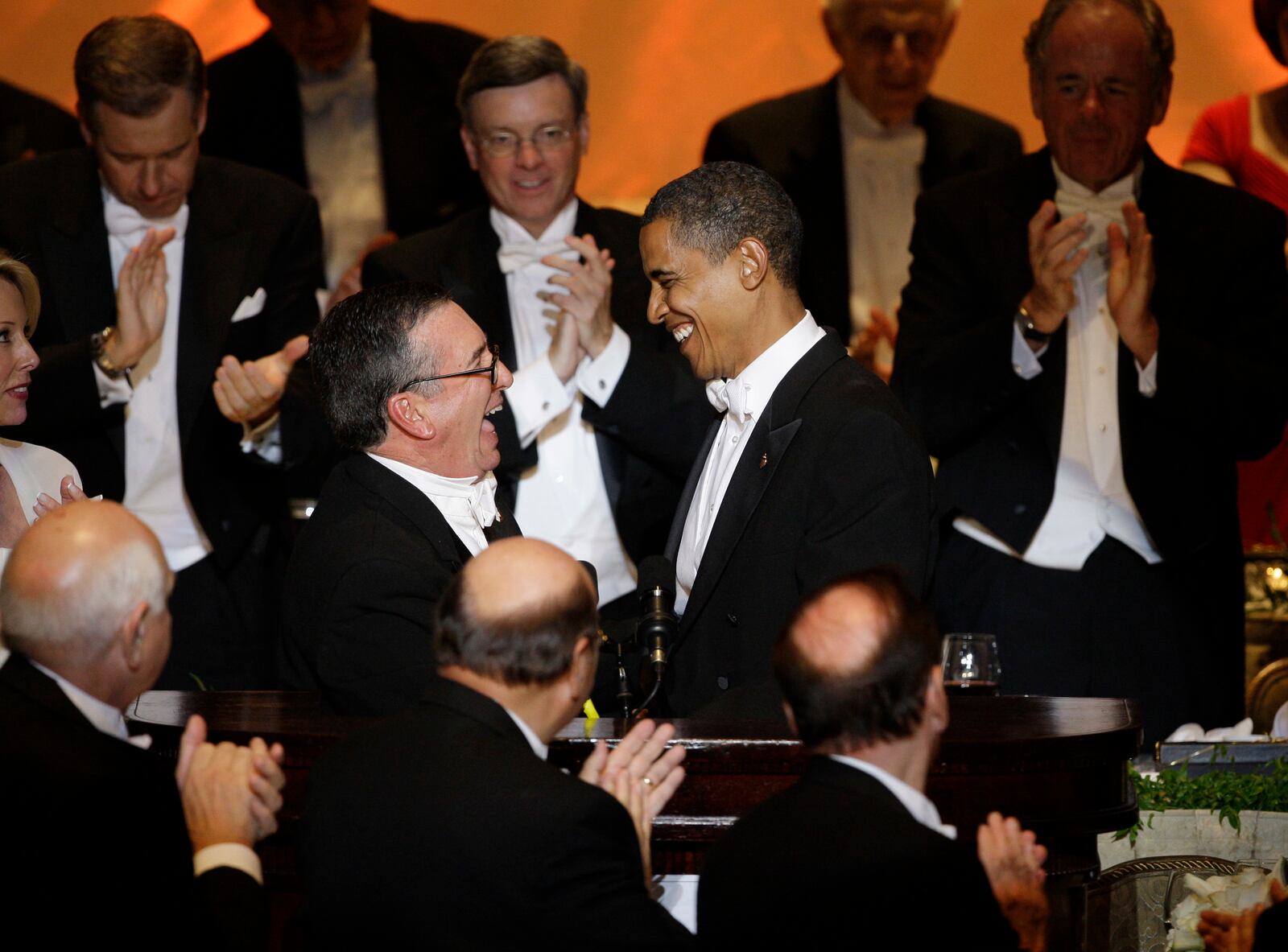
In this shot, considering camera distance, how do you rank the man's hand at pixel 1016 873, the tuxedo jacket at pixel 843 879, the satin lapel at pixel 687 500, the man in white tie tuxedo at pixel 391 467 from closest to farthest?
the tuxedo jacket at pixel 843 879, the man's hand at pixel 1016 873, the man in white tie tuxedo at pixel 391 467, the satin lapel at pixel 687 500

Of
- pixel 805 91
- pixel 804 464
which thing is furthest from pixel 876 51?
pixel 804 464

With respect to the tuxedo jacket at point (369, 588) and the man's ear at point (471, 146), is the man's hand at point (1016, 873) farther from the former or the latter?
the man's ear at point (471, 146)

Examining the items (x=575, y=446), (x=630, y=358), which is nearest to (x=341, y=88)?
(x=575, y=446)

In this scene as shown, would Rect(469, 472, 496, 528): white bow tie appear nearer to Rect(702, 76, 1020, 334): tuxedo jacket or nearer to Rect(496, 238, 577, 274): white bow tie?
Rect(496, 238, 577, 274): white bow tie

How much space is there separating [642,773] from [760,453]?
991mm

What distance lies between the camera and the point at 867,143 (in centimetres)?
611

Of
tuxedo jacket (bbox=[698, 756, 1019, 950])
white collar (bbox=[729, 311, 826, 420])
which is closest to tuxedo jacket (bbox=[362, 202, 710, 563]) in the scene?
white collar (bbox=[729, 311, 826, 420])

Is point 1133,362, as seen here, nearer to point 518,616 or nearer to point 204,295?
point 204,295

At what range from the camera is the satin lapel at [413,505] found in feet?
11.0

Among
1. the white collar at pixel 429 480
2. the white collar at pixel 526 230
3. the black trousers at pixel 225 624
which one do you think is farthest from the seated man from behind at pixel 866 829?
the black trousers at pixel 225 624

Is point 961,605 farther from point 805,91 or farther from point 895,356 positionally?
point 805,91

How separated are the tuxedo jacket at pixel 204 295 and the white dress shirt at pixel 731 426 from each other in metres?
1.47

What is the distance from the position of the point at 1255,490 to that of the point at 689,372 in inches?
85.7

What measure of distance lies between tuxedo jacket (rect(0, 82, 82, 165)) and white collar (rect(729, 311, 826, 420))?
3.49 meters
